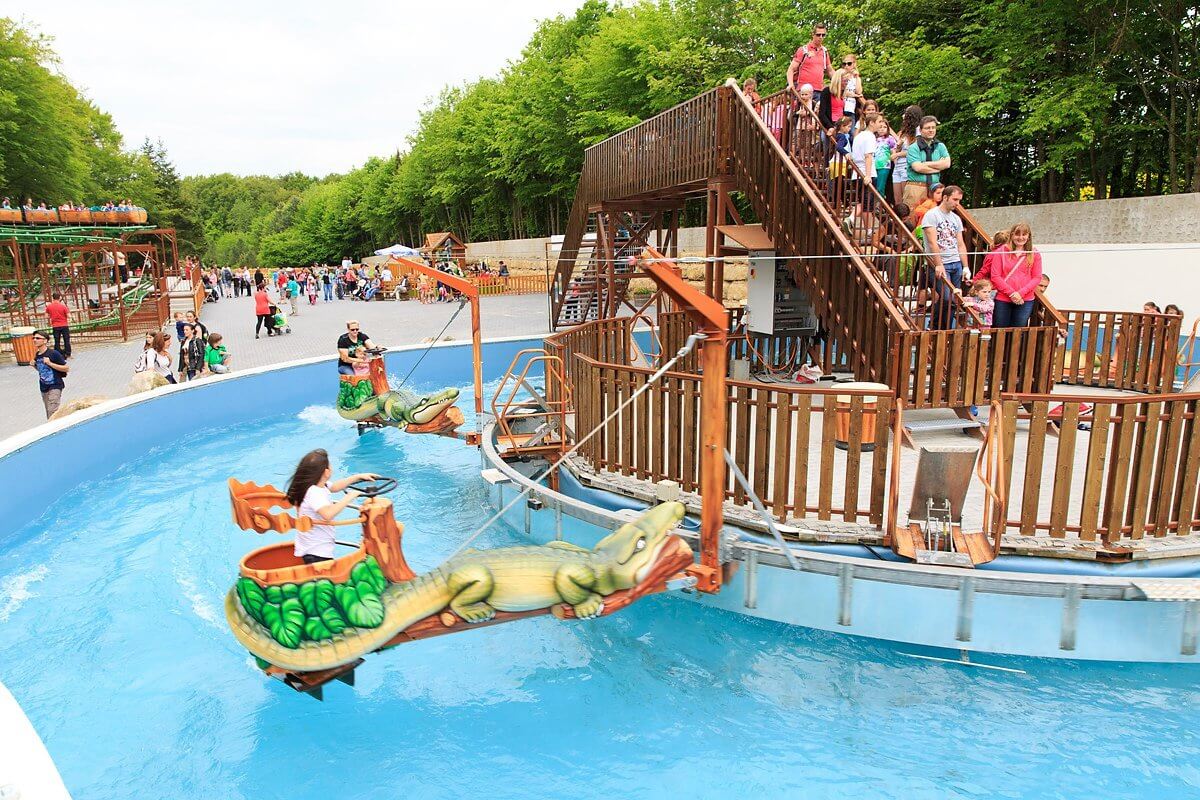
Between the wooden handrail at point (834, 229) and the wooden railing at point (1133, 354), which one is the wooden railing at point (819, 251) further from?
the wooden railing at point (1133, 354)

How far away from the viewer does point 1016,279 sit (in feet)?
27.4

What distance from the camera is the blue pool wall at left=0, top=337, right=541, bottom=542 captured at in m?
9.15

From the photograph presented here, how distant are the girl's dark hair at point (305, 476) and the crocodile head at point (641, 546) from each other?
6.06 feet

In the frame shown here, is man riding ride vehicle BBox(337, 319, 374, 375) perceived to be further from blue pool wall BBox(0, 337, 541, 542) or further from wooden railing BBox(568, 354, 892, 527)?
wooden railing BBox(568, 354, 892, 527)

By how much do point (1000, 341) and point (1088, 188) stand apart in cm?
2173

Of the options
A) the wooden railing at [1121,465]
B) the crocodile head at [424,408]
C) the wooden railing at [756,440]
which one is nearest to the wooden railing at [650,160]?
the crocodile head at [424,408]

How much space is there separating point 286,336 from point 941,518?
69.1 feet

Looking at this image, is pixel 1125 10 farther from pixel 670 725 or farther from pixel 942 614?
pixel 670 725

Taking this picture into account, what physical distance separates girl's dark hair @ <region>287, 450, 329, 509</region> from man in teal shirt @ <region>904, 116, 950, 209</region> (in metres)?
7.85

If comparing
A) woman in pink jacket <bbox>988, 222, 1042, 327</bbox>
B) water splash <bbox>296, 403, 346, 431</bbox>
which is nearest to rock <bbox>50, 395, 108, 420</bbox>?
water splash <bbox>296, 403, 346, 431</bbox>

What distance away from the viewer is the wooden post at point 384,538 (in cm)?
480

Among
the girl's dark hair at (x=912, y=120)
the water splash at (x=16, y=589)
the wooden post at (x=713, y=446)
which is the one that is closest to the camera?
the wooden post at (x=713, y=446)

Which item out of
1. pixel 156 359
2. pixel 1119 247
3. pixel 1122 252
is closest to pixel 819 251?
pixel 156 359

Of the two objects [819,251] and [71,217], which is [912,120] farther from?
[71,217]
